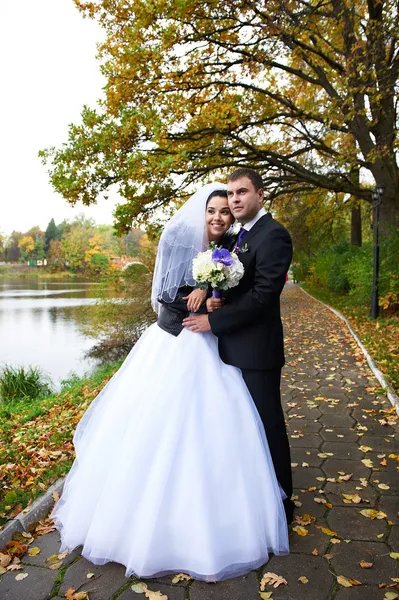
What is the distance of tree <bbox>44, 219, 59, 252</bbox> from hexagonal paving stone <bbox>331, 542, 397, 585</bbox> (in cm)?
8558

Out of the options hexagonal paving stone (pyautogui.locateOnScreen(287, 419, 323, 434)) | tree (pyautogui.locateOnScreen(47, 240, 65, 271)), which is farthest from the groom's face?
tree (pyautogui.locateOnScreen(47, 240, 65, 271))

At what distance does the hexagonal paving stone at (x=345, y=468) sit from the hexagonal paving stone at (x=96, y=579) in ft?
7.19

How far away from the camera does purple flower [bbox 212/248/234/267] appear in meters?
2.90

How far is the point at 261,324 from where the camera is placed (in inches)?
126

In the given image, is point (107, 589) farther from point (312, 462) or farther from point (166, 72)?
point (166, 72)

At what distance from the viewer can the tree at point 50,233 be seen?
84294mm

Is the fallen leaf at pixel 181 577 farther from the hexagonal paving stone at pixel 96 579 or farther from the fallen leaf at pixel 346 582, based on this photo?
the fallen leaf at pixel 346 582

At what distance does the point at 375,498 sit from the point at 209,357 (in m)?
1.95

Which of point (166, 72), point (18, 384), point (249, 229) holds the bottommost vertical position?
point (18, 384)

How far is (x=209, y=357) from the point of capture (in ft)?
10.4

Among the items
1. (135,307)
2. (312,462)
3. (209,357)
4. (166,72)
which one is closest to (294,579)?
(209,357)

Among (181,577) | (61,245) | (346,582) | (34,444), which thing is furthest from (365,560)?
(61,245)

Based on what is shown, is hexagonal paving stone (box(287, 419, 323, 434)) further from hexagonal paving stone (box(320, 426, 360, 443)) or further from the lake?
the lake

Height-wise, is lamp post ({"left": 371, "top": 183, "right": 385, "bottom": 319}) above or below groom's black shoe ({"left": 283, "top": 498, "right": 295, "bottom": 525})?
above
